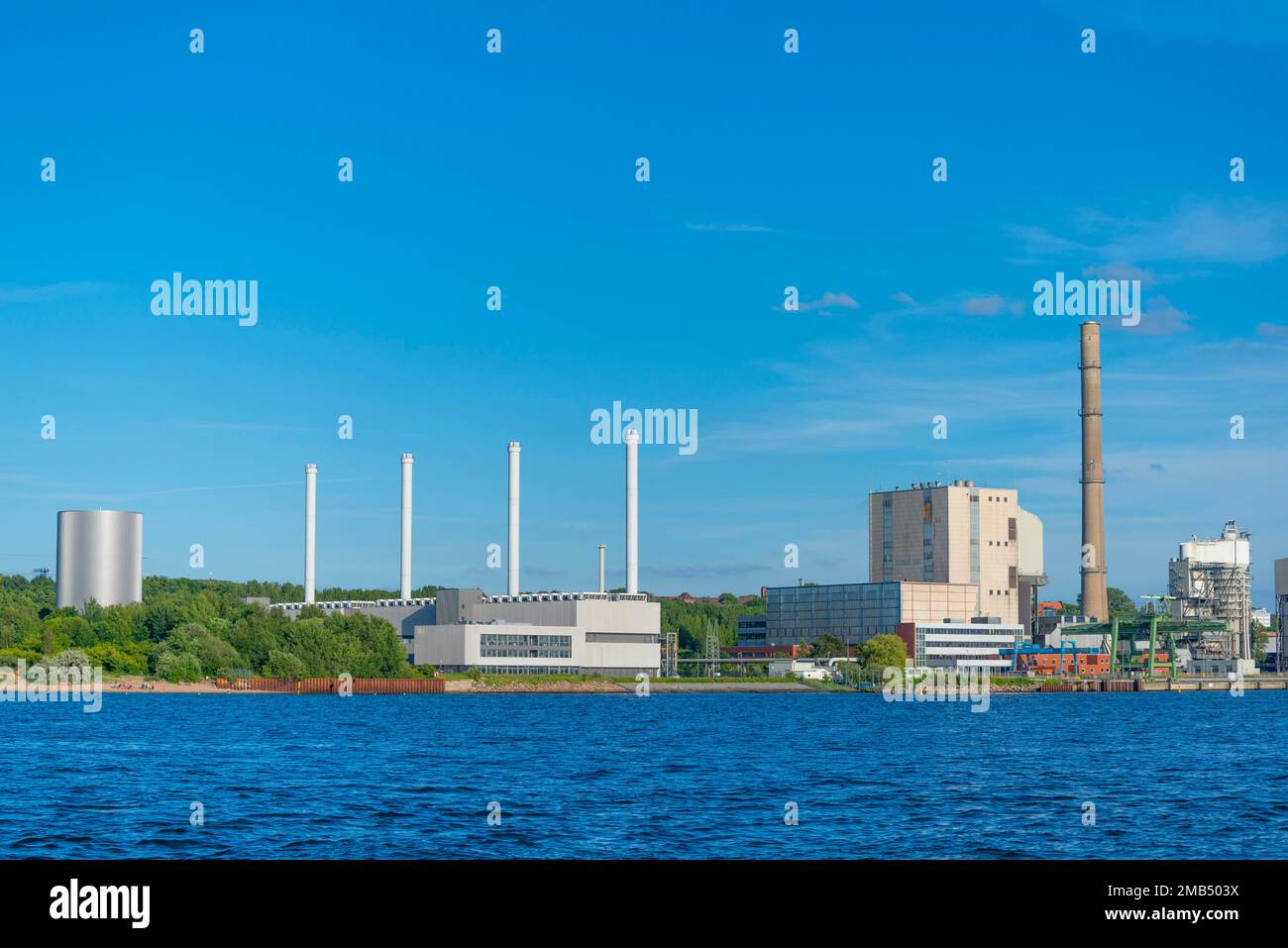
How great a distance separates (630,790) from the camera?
48.9 metres

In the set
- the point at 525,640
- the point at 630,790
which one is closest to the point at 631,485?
the point at 525,640

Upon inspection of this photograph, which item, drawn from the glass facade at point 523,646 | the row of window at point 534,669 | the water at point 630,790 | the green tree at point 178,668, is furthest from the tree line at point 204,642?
the water at point 630,790

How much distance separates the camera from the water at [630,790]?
35.1 meters

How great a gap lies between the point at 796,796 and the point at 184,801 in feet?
60.2

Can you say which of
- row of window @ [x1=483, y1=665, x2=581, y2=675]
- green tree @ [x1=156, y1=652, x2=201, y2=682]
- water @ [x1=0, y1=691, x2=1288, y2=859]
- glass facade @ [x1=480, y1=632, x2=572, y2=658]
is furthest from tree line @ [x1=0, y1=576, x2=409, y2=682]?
water @ [x1=0, y1=691, x2=1288, y2=859]

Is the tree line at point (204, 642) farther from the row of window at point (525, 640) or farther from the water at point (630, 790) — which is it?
the water at point (630, 790)

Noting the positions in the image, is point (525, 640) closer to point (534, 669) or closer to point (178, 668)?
point (534, 669)

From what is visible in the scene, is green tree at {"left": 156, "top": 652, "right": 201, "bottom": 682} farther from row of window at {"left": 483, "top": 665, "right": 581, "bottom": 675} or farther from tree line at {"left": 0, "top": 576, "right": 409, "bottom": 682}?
row of window at {"left": 483, "top": 665, "right": 581, "bottom": 675}

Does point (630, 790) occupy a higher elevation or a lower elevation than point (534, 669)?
higher

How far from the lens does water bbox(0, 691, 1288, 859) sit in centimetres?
3506

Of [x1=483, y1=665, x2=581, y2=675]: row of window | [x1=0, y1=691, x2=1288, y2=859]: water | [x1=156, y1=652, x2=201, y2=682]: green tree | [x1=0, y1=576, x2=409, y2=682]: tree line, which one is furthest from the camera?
[x1=483, y1=665, x2=581, y2=675]: row of window
